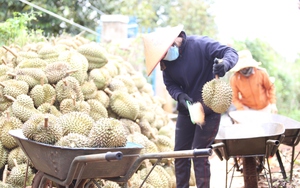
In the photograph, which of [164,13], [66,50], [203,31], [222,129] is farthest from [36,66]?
[164,13]

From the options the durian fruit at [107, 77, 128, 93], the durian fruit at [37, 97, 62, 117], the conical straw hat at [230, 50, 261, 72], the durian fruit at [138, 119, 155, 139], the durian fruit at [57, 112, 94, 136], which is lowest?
the durian fruit at [138, 119, 155, 139]

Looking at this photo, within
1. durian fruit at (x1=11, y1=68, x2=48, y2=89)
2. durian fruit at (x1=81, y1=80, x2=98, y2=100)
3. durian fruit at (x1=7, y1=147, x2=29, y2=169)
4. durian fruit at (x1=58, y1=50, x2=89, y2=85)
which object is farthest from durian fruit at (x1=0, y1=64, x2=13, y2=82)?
durian fruit at (x1=7, y1=147, x2=29, y2=169)

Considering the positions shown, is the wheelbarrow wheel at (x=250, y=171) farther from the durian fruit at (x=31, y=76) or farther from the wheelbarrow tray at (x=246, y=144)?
the durian fruit at (x=31, y=76)

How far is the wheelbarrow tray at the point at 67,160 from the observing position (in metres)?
2.88

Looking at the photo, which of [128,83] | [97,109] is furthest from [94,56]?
[97,109]

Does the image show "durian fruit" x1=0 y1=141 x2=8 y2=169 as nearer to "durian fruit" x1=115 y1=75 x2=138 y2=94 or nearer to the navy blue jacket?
the navy blue jacket

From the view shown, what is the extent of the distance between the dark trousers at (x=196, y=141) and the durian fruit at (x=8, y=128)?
1.63 meters

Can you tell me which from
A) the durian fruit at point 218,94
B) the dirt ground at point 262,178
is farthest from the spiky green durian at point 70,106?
the dirt ground at point 262,178

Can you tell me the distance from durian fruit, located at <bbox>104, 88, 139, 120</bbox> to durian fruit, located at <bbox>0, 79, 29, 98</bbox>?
3.48 ft

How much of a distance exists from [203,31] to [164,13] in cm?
244

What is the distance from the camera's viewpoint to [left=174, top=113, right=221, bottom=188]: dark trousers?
423 centimetres

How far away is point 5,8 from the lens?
11055 millimetres

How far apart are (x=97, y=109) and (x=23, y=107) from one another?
845 mm

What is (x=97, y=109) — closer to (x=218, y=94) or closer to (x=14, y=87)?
(x=14, y=87)
